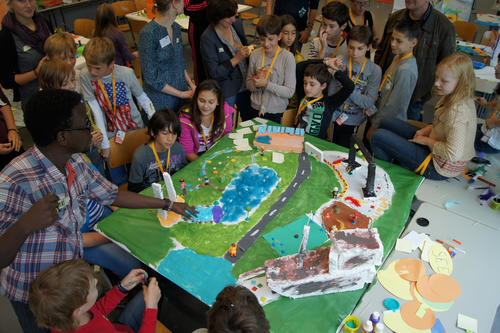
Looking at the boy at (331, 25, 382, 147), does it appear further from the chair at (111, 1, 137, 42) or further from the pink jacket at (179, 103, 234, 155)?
the chair at (111, 1, 137, 42)

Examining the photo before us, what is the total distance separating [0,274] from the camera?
5.98 ft

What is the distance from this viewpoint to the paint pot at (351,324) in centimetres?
168

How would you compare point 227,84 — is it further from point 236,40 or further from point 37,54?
point 37,54

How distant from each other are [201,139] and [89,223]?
1093 mm

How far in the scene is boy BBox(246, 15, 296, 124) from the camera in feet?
10.7

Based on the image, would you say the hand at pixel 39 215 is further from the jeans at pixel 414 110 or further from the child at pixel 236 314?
the jeans at pixel 414 110

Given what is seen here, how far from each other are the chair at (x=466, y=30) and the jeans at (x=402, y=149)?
317 cm

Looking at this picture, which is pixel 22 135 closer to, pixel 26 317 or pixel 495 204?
pixel 26 317

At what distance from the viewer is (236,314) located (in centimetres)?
126

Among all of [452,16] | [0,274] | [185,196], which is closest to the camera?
[0,274]

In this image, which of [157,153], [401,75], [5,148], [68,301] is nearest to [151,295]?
[68,301]

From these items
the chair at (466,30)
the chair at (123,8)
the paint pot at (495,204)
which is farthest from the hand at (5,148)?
the chair at (466,30)

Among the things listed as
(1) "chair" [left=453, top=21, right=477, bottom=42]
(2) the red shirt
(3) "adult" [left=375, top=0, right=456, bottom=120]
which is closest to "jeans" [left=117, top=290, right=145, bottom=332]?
(2) the red shirt

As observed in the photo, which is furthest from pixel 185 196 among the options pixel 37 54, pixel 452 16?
pixel 452 16
